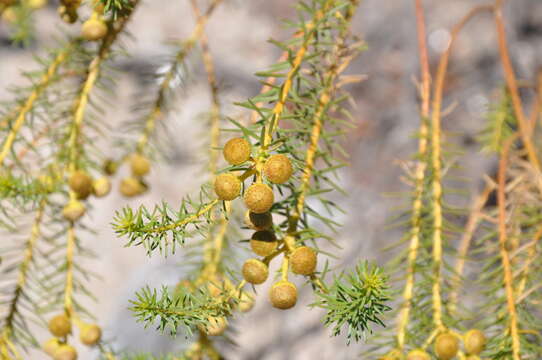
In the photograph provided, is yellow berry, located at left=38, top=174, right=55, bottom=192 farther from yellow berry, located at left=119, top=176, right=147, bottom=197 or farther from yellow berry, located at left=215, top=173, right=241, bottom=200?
yellow berry, located at left=215, top=173, right=241, bottom=200

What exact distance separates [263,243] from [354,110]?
93 centimetres

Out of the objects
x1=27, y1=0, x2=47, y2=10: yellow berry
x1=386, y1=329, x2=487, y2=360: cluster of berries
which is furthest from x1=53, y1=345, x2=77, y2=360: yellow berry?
x1=27, y1=0, x2=47, y2=10: yellow berry

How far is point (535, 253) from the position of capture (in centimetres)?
46

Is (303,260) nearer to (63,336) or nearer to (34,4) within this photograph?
(63,336)

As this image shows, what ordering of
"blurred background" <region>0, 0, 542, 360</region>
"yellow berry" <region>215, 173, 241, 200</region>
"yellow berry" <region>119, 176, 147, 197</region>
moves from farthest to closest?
"blurred background" <region>0, 0, 542, 360</region>
"yellow berry" <region>119, 176, 147, 197</region>
"yellow berry" <region>215, 173, 241, 200</region>

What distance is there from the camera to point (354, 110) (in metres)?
1.19

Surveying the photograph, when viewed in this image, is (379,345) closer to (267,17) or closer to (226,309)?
(226,309)

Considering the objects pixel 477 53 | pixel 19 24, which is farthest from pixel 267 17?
pixel 19 24

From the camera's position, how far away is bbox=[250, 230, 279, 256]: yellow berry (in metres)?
0.30

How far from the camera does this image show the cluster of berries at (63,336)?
390 millimetres

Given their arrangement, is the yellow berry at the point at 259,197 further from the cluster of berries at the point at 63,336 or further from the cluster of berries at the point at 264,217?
the cluster of berries at the point at 63,336

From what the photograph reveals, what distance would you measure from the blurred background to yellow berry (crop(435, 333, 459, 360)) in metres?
0.46

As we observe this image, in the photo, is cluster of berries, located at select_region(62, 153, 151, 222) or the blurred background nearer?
cluster of berries, located at select_region(62, 153, 151, 222)

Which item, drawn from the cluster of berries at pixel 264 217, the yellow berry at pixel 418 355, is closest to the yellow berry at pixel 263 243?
the cluster of berries at pixel 264 217
